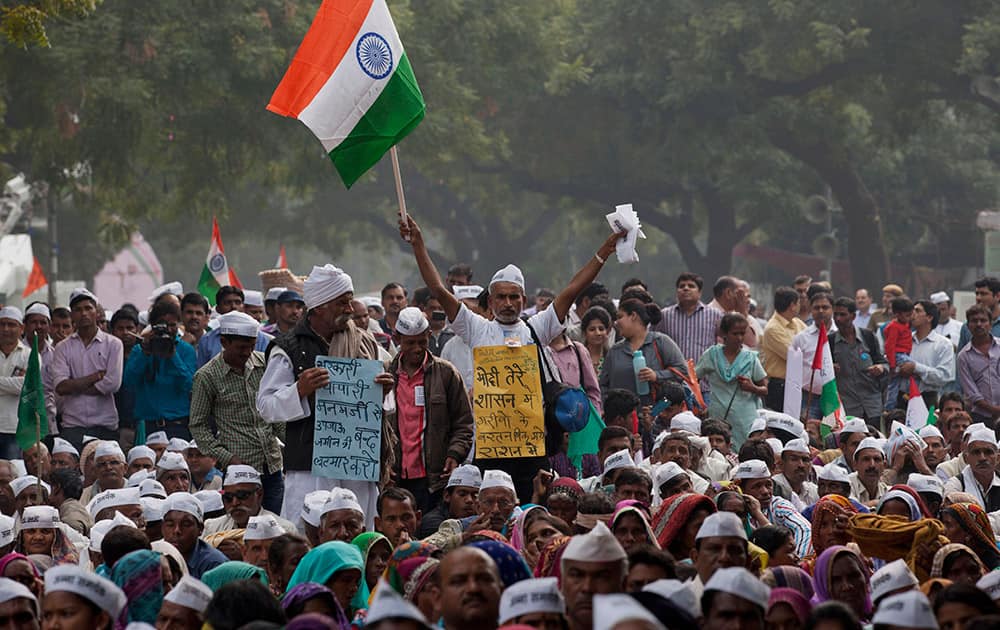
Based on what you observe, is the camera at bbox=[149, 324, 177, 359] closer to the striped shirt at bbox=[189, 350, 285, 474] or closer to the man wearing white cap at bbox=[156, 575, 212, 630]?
the striped shirt at bbox=[189, 350, 285, 474]

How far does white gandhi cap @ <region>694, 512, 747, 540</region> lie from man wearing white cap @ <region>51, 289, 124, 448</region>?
257 inches

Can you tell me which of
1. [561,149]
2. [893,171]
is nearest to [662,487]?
[561,149]

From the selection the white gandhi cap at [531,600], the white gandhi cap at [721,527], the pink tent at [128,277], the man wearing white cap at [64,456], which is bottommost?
the white gandhi cap at [531,600]

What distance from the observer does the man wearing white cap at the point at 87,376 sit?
1287cm

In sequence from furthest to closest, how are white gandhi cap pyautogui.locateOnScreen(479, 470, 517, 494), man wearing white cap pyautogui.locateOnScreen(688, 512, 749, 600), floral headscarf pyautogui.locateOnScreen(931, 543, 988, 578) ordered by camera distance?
white gandhi cap pyautogui.locateOnScreen(479, 470, 517, 494) → floral headscarf pyautogui.locateOnScreen(931, 543, 988, 578) → man wearing white cap pyautogui.locateOnScreen(688, 512, 749, 600)

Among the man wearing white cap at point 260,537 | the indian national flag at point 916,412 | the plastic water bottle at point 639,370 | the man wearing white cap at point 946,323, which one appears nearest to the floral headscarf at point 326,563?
the man wearing white cap at point 260,537

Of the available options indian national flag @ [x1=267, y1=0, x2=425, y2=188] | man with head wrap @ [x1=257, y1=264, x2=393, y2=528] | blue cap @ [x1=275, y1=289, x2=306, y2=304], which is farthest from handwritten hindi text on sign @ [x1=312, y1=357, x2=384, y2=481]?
blue cap @ [x1=275, y1=289, x2=306, y2=304]

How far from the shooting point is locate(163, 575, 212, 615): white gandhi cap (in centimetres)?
673

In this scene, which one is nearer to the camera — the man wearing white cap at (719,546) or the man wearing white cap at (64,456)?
the man wearing white cap at (719,546)

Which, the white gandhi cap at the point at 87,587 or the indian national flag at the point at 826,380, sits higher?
the indian national flag at the point at 826,380

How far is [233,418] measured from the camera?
10.0m

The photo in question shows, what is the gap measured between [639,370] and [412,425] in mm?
3145

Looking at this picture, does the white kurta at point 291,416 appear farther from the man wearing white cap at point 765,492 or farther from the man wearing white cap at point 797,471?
the man wearing white cap at point 797,471

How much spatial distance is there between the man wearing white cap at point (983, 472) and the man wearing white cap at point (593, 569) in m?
5.46
